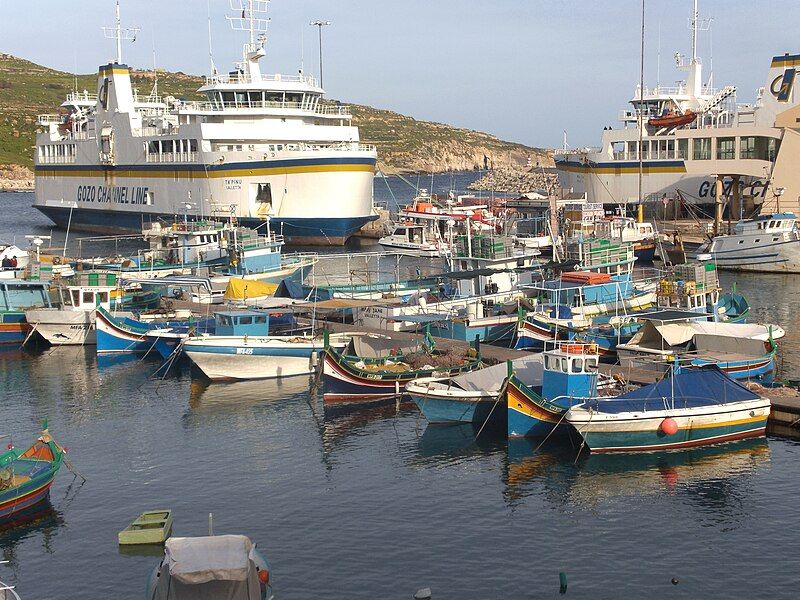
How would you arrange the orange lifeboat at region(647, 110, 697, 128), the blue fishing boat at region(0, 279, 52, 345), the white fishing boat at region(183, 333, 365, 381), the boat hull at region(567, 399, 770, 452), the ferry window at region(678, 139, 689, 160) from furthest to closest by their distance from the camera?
the orange lifeboat at region(647, 110, 697, 128), the ferry window at region(678, 139, 689, 160), the blue fishing boat at region(0, 279, 52, 345), the white fishing boat at region(183, 333, 365, 381), the boat hull at region(567, 399, 770, 452)

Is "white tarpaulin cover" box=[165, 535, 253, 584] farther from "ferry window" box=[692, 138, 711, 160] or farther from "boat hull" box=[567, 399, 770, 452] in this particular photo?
"ferry window" box=[692, 138, 711, 160]

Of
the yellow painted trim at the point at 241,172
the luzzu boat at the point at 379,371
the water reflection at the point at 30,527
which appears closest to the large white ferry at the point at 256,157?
the yellow painted trim at the point at 241,172

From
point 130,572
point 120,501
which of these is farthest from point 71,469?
point 130,572

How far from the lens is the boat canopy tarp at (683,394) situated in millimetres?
31297

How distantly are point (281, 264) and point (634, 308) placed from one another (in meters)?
24.6

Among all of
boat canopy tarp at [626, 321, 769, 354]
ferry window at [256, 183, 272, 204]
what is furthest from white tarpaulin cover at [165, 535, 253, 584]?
ferry window at [256, 183, 272, 204]

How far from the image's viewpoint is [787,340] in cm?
4675

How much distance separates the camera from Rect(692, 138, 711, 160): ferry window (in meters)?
85.3

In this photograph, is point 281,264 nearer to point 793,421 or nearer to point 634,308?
point 634,308

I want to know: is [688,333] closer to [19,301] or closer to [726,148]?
[19,301]

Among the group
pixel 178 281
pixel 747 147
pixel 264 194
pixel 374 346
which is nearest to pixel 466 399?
pixel 374 346

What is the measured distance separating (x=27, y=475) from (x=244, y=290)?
993 inches

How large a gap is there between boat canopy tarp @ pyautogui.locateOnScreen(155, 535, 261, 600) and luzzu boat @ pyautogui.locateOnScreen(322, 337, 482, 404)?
17.8 metres

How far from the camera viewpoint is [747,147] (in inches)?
3258
